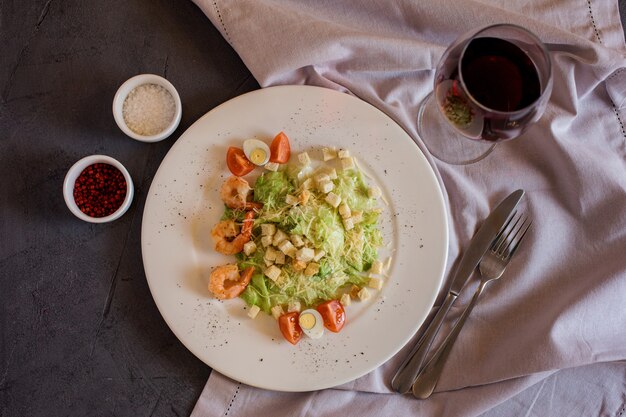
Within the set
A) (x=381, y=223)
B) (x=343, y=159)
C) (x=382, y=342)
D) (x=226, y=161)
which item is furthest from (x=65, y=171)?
(x=382, y=342)

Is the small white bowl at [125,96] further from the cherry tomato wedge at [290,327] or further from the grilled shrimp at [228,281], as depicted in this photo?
the cherry tomato wedge at [290,327]

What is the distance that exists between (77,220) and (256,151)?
0.93m

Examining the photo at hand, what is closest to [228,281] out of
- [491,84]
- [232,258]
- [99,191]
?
[232,258]

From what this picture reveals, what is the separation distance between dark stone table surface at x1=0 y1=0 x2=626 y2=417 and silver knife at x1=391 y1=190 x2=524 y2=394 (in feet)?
2.98

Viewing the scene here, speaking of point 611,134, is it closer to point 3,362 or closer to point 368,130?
point 368,130

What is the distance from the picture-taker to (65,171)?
103 inches

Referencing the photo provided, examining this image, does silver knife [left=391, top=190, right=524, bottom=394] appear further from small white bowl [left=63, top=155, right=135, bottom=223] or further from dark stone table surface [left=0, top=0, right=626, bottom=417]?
small white bowl [left=63, top=155, right=135, bottom=223]

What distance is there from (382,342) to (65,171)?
1.67 meters

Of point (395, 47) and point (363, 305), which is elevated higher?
point (395, 47)

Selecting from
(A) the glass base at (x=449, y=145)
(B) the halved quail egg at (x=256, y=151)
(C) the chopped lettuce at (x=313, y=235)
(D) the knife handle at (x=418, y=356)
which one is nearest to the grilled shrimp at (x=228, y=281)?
(C) the chopped lettuce at (x=313, y=235)

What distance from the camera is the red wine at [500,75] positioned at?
80.4 inches

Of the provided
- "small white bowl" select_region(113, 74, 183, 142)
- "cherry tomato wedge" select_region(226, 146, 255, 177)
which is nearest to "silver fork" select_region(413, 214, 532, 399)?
"cherry tomato wedge" select_region(226, 146, 255, 177)

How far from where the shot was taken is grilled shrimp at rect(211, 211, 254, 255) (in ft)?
7.88

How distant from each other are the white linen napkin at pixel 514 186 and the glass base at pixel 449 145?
5 cm
